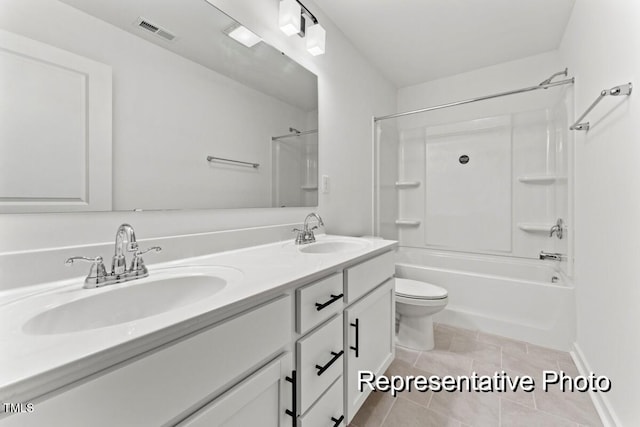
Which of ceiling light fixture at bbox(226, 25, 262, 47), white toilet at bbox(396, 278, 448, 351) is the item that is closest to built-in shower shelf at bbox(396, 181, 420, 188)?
white toilet at bbox(396, 278, 448, 351)

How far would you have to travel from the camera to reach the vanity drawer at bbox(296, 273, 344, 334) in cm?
85

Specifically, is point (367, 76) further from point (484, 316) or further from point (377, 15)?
point (484, 316)

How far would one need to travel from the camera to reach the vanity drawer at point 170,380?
40cm

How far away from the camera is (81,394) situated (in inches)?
16.1

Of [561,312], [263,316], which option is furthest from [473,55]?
[263,316]

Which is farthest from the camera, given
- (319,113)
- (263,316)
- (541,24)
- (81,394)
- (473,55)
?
(473,55)

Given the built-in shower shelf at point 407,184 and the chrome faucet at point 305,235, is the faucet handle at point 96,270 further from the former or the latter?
Answer: the built-in shower shelf at point 407,184

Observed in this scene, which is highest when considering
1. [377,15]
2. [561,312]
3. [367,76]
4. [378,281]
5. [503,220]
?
[377,15]

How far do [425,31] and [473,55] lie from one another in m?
0.65

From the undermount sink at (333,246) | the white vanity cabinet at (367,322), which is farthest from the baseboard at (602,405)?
the undermount sink at (333,246)

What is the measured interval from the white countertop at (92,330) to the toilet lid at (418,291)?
3.59 ft

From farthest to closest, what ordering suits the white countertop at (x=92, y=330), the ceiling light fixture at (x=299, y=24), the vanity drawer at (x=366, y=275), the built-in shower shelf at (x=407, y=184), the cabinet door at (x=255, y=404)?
the built-in shower shelf at (x=407, y=184)
the ceiling light fixture at (x=299, y=24)
the vanity drawer at (x=366, y=275)
the cabinet door at (x=255, y=404)
the white countertop at (x=92, y=330)

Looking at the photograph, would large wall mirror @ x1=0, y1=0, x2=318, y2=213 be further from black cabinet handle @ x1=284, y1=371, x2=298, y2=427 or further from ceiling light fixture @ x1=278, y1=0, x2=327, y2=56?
black cabinet handle @ x1=284, y1=371, x2=298, y2=427

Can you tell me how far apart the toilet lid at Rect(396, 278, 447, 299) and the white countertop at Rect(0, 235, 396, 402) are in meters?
1.09
